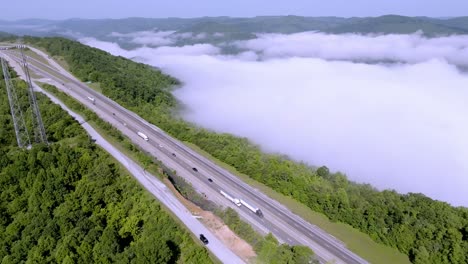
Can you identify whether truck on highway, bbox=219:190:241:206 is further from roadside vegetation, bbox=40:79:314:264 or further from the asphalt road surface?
the asphalt road surface

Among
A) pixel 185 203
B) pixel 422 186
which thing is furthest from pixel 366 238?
pixel 422 186

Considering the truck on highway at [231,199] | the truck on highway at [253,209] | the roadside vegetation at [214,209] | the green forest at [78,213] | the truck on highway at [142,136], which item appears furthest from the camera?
the truck on highway at [142,136]

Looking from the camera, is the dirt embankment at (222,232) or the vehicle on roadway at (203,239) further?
the vehicle on roadway at (203,239)

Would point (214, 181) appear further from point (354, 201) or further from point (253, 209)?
point (354, 201)

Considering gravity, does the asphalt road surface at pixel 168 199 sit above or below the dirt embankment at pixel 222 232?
above

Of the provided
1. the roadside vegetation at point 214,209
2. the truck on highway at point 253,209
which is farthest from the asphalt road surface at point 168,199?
the truck on highway at point 253,209

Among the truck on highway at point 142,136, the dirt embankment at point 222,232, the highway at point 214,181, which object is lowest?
the highway at point 214,181

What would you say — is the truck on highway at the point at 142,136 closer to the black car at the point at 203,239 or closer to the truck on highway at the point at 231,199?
the truck on highway at the point at 231,199
